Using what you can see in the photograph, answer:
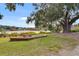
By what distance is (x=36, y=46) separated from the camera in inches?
80.5

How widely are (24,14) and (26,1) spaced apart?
10cm

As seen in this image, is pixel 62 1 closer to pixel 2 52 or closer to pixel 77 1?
pixel 77 1

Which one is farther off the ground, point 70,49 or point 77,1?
point 77,1

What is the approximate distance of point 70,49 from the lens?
2037 millimetres

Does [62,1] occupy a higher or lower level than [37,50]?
higher

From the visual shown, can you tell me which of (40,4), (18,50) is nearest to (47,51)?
(18,50)

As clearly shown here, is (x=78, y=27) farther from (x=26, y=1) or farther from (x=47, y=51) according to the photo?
(x=26, y=1)

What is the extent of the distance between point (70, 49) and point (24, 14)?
43 centimetres

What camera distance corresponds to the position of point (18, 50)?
204cm

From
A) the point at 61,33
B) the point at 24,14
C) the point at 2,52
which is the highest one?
the point at 24,14

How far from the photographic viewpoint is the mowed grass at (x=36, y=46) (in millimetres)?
2033

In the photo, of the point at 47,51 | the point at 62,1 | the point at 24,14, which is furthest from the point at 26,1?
the point at 47,51

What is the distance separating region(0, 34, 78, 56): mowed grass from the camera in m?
2.03

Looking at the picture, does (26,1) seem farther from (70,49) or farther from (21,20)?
(70,49)
